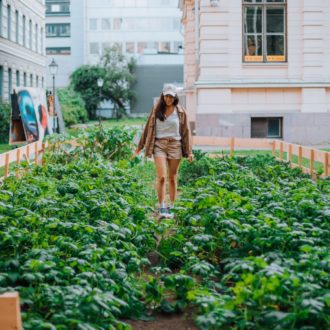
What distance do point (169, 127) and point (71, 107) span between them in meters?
40.8

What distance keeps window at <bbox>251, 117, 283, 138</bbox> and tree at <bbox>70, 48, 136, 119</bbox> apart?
40292 mm

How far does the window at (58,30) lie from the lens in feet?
275

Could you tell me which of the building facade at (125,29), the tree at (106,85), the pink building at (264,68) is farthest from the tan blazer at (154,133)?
the building facade at (125,29)

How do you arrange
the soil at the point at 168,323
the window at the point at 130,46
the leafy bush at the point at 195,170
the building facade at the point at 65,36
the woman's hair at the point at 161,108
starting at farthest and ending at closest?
the building facade at the point at 65,36 → the window at the point at 130,46 → the leafy bush at the point at 195,170 → the woman's hair at the point at 161,108 → the soil at the point at 168,323

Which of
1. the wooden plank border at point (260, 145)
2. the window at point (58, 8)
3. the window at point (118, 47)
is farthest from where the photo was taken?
the window at point (58, 8)

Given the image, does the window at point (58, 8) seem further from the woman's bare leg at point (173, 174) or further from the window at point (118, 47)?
the woman's bare leg at point (173, 174)

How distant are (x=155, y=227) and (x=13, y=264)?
2142 millimetres

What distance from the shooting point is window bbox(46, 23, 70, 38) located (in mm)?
83750

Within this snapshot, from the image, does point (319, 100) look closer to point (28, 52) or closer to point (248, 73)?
point (248, 73)

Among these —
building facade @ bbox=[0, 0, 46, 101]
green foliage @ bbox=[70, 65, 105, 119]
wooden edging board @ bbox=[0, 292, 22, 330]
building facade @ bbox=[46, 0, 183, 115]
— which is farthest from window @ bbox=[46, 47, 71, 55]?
wooden edging board @ bbox=[0, 292, 22, 330]

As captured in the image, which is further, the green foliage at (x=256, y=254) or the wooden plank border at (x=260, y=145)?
the wooden plank border at (x=260, y=145)

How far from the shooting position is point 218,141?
18.8 m

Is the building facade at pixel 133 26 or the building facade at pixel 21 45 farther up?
the building facade at pixel 133 26

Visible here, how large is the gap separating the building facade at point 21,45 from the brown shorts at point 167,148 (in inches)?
988
